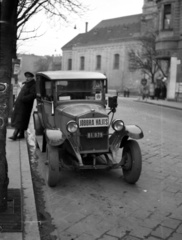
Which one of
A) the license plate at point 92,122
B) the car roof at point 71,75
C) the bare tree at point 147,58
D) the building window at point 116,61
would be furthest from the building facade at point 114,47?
the license plate at point 92,122

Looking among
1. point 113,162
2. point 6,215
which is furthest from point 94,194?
point 6,215

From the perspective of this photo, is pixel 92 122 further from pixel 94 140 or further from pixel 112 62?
pixel 112 62

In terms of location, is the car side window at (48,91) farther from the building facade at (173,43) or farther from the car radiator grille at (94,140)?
the building facade at (173,43)

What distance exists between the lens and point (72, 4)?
13.1m

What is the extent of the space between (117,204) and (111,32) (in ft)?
199

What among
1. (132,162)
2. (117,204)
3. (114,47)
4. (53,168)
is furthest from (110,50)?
(117,204)

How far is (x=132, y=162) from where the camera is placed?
17.9ft

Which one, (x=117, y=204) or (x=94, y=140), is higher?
(x=94, y=140)

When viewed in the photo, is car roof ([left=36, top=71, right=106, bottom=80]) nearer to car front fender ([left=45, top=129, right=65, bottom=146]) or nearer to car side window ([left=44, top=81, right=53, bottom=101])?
car side window ([left=44, top=81, right=53, bottom=101])

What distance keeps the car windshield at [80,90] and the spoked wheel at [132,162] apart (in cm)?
140

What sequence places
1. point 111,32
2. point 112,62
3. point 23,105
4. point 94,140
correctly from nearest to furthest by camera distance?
point 94,140 → point 23,105 → point 112,62 → point 111,32

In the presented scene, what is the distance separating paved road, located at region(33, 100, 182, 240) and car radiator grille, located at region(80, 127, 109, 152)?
1.95ft

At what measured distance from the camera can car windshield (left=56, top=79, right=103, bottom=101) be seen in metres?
6.42

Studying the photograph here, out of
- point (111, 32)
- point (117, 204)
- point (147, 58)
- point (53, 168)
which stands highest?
point (111, 32)
